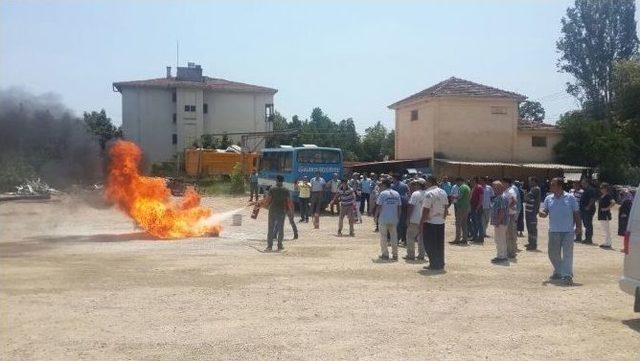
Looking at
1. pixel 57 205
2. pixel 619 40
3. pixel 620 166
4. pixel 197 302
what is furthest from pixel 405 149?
pixel 197 302

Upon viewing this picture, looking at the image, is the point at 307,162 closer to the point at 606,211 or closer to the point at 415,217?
the point at 606,211

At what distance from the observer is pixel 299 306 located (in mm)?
8336

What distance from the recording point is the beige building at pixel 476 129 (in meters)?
37.1

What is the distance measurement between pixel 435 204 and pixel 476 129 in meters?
27.4

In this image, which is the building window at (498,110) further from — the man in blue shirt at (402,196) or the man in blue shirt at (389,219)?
the man in blue shirt at (389,219)

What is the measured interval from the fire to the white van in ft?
37.7

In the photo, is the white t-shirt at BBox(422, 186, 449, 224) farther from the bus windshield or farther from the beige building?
the beige building

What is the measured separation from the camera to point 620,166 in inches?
1407

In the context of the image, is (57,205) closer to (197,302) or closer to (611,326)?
(197,302)

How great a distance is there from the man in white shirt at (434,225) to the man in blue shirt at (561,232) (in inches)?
75.8

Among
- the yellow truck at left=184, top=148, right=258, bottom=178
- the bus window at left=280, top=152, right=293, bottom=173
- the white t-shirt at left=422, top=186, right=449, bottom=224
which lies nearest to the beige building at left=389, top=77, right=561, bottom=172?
the yellow truck at left=184, top=148, right=258, bottom=178

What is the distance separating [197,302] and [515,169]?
3011 cm

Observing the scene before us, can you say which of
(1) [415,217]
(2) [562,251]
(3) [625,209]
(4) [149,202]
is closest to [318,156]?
(4) [149,202]

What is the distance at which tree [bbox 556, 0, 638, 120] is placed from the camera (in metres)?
48.2
